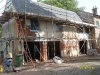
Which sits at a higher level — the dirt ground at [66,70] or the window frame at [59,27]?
the window frame at [59,27]

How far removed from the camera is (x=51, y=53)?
981 inches

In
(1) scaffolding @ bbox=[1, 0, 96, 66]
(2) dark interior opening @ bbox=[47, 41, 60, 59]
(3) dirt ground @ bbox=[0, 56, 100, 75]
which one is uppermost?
(1) scaffolding @ bbox=[1, 0, 96, 66]

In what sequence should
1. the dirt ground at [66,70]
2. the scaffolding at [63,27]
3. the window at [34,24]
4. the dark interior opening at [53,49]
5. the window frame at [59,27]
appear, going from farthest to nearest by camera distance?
the dark interior opening at [53,49] → the window frame at [59,27] → the window at [34,24] → the scaffolding at [63,27] → the dirt ground at [66,70]

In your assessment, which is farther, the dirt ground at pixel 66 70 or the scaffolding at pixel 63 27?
the scaffolding at pixel 63 27

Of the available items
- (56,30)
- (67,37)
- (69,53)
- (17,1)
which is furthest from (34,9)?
(69,53)

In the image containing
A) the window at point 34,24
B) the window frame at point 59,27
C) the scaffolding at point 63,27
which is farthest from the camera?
the window frame at point 59,27

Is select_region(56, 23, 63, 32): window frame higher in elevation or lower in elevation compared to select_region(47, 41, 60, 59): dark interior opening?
higher

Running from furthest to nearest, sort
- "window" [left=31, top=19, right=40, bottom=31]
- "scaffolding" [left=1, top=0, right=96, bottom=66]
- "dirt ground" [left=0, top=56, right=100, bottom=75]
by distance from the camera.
Answer: "window" [left=31, top=19, right=40, bottom=31] < "scaffolding" [left=1, top=0, right=96, bottom=66] < "dirt ground" [left=0, top=56, right=100, bottom=75]

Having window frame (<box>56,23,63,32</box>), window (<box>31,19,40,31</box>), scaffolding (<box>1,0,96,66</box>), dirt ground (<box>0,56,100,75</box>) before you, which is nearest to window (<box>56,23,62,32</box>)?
window frame (<box>56,23,63,32</box>)

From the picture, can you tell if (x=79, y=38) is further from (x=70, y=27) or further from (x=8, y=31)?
(x=8, y=31)

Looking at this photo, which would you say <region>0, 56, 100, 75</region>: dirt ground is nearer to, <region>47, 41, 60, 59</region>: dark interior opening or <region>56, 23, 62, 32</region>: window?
<region>56, 23, 62, 32</region>: window

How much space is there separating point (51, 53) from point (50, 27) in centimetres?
502

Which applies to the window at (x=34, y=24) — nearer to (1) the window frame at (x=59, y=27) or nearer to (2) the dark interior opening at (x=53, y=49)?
(1) the window frame at (x=59, y=27)

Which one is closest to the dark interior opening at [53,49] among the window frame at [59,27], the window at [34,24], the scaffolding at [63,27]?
the scaffolding at [63,27]
